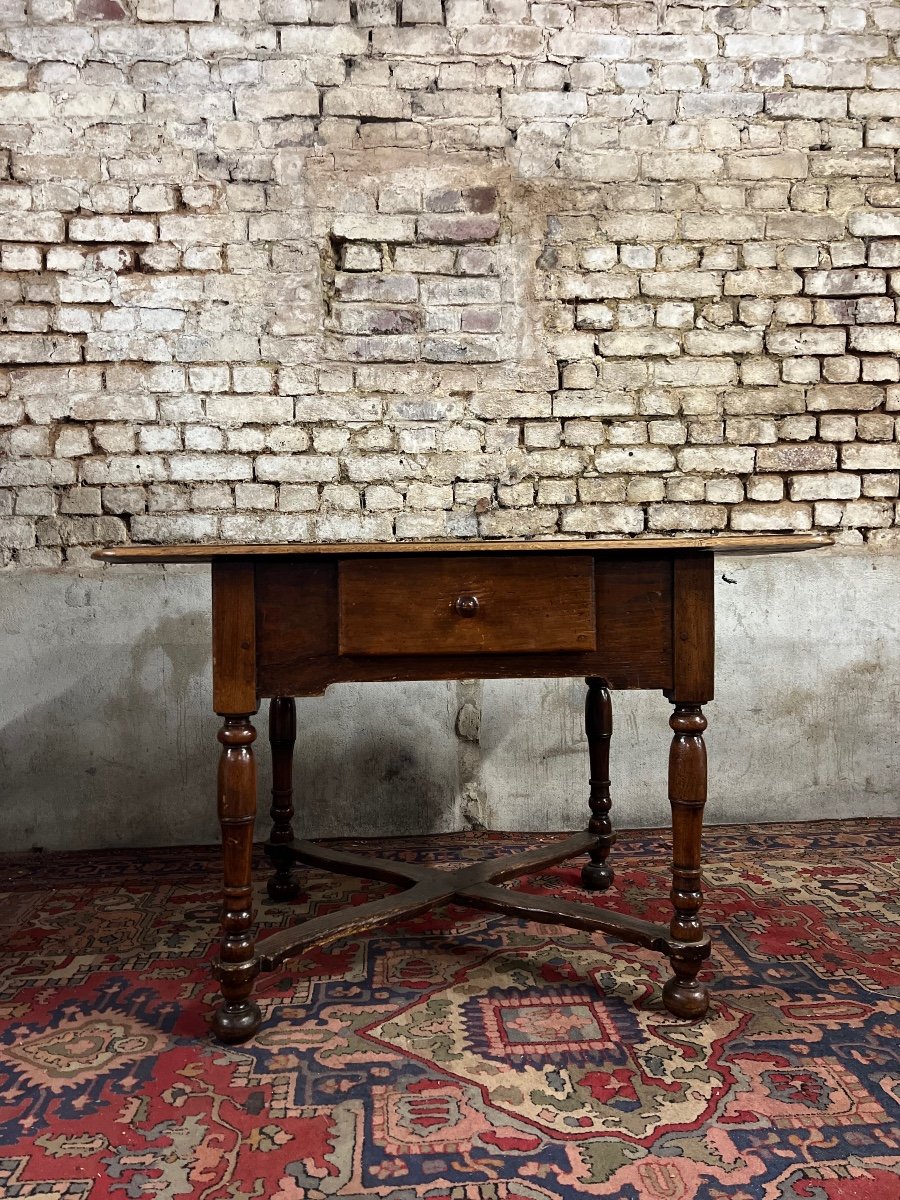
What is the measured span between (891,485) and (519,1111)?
2.65m

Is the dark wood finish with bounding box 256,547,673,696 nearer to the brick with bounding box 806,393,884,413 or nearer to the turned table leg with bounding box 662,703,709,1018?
the turned table leg with bounding box 662,703,709,1018

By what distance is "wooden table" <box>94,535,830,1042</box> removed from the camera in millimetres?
1808

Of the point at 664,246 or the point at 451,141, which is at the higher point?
the point at 451,141

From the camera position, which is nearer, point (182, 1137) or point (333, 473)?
point (182, 1137)

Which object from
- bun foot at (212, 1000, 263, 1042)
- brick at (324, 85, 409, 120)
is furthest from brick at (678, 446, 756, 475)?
bun foot at (212, 1000, 263, 1042)

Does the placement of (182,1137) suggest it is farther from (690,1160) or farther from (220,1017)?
(690,1160)

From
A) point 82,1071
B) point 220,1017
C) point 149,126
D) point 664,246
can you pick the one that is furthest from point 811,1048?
point 149,126

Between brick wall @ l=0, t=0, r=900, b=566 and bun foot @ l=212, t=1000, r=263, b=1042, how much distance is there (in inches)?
64.9

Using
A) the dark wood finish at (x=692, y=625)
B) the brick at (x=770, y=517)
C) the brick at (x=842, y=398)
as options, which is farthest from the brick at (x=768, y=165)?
the dark wood finish at (x=692, y=625)

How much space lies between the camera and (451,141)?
3.08m

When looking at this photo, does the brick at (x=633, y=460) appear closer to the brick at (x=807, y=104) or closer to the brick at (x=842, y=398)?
the brick at (x=842, y=398)

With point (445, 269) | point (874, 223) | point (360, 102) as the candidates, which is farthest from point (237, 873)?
point (874, 223)

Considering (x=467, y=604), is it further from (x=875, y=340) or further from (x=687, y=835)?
(x=875, y=340)

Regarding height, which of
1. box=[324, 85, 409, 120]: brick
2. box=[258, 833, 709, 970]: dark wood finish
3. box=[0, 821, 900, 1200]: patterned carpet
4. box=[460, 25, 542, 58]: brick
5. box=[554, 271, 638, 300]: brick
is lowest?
box=[0, 821, 900, 1200]: patterned carpet
